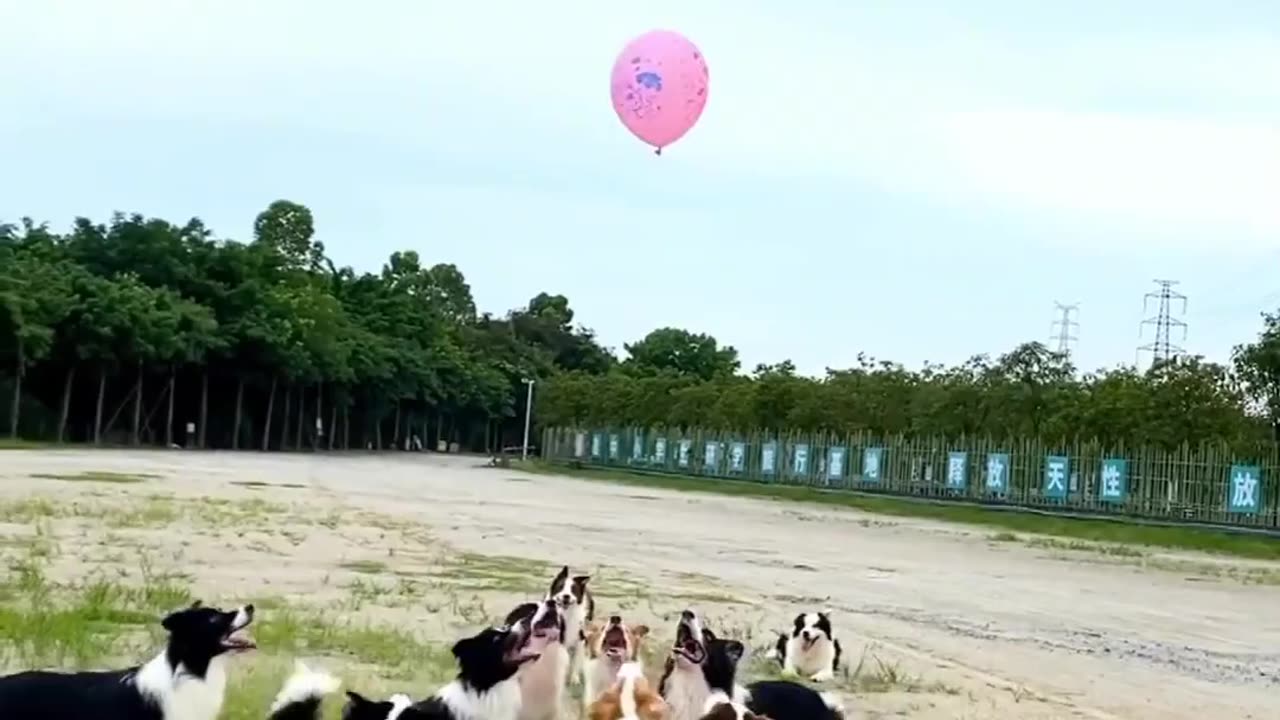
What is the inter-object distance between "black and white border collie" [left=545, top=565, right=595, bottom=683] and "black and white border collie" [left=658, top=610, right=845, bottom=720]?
4.56ft

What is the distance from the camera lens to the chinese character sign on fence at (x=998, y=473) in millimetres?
43531

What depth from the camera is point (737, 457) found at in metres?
62.6

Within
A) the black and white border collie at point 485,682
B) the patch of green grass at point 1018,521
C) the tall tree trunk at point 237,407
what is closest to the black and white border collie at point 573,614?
the black and white border collie at point 485,682

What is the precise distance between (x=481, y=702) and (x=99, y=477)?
26.1 meters

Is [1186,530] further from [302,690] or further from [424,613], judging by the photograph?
[302,690]

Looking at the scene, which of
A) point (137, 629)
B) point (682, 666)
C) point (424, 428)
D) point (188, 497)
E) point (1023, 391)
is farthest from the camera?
point (424, 428)

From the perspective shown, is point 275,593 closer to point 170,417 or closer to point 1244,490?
point 1244,490

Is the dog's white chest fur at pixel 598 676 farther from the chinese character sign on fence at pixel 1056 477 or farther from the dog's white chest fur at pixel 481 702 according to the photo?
the chinese character sign on fence at pixel 1056 477

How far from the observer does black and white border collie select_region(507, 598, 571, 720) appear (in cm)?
766

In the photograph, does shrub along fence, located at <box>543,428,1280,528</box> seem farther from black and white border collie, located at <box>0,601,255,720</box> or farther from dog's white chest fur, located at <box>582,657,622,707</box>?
black and white border collie, located at <box>0,601,255,720</box>

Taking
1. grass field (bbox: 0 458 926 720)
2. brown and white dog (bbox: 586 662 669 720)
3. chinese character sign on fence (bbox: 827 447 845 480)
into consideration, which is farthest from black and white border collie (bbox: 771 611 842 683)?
chinese character sign on fence (bbox: 827 447 845 480)

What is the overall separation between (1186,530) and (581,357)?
8270cm

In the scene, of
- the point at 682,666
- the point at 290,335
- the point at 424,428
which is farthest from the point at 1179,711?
the point at 424,428

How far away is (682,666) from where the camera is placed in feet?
25.0
